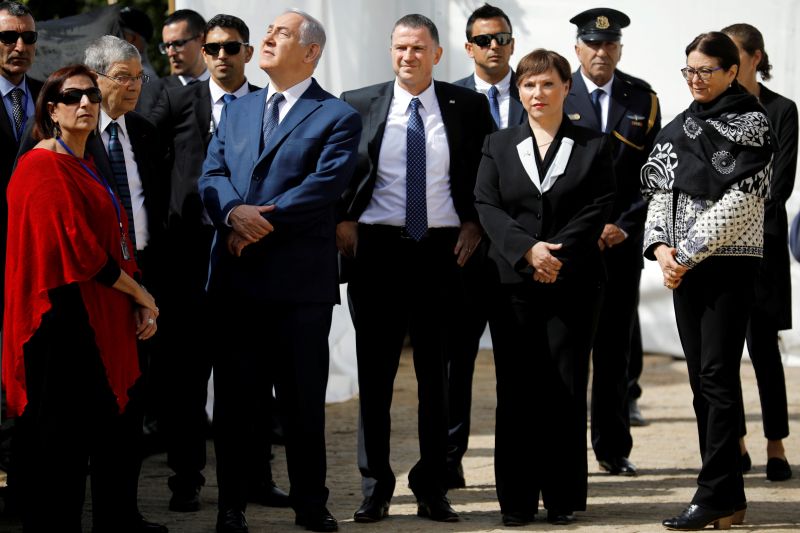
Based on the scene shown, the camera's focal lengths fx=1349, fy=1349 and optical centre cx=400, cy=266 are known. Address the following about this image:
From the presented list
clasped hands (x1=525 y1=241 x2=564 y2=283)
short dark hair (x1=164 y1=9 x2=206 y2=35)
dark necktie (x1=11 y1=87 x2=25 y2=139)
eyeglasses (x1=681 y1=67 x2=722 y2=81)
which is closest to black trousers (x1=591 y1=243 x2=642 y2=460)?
clasped hands (x1=525 y1=241 x2=564 y2=283)

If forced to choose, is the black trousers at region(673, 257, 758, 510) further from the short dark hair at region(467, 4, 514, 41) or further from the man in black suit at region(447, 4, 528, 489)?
the short dark hair at region(467, 4, 514, 41)

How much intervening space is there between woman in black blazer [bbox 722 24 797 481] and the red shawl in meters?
3.22

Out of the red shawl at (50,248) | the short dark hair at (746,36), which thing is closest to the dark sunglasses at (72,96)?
the red shawl at (50,248)

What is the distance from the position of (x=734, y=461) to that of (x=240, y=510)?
2007 millimetres

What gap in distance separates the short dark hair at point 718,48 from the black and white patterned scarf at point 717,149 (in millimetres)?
134

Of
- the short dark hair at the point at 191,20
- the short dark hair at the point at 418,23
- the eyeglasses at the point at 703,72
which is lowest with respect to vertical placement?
the eyeglasses at the point at 703,72

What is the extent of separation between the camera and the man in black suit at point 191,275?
19.7ft

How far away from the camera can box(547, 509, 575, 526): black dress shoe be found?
558cm

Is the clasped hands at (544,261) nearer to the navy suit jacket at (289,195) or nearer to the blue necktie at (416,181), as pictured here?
the blue necktie at (416,181)

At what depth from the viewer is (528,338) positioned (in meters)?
5.62

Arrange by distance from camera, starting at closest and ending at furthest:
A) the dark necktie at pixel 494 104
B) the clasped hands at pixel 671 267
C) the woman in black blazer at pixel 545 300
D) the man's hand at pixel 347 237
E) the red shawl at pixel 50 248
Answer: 1. the red shawl at pixel 50 248
2. the clasped hands at pixel 671 267
3. the woman in black blazer at pixel 545 300
4. the man's hand at pixel 347 237
5. the dark necktie at pixel 494 104

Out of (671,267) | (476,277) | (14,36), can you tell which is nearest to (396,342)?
(476,277)

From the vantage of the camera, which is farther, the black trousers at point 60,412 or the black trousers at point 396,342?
the black trousers at point 396,342

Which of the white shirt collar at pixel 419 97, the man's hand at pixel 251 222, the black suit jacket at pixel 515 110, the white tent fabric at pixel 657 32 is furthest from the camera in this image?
the white tent fabric at pixel 657 32
